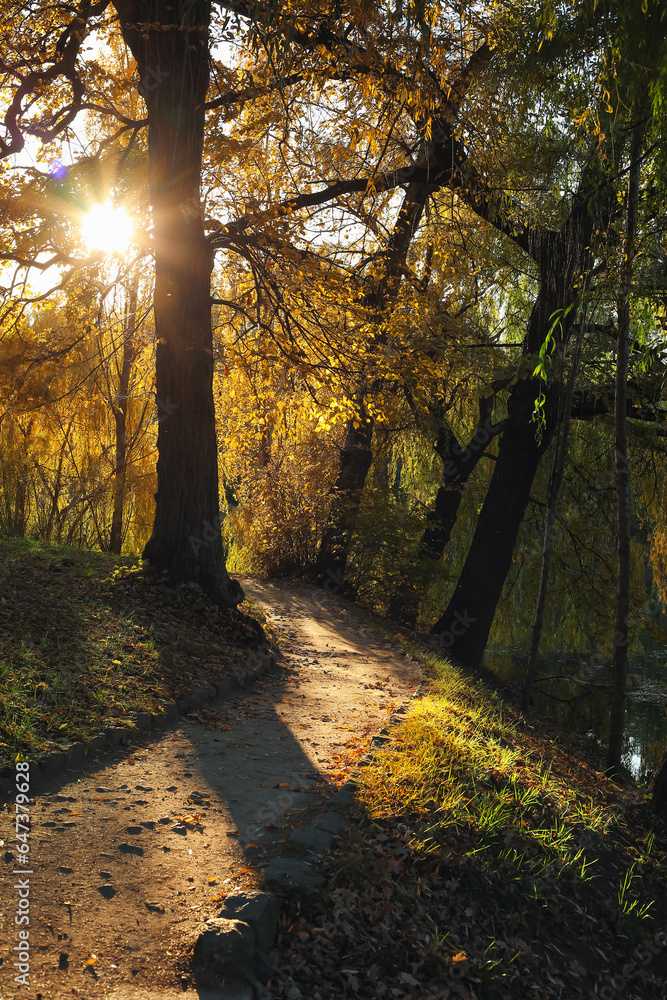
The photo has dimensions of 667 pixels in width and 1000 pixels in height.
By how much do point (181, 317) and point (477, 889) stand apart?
5.93 m

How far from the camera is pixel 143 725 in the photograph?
508cm

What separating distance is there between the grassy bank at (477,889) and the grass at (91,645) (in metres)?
1.80

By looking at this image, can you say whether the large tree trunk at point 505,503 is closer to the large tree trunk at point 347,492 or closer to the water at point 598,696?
the water at point 598,696

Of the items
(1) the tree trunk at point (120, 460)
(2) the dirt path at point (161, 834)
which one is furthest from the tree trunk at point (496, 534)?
(1) the tree trunk at point (120, 460)

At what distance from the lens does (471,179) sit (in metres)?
8.82

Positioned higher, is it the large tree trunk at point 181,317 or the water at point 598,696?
the large tree trunk at point 181,317

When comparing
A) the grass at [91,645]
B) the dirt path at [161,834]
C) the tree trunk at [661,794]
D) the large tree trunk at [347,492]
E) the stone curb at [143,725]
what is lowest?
the tree trunk at [661,794]

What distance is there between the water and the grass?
18.9ft

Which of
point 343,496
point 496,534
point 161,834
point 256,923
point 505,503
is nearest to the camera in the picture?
point 256,923

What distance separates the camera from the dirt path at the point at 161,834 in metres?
2.77

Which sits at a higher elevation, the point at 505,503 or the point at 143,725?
the point at 505,503

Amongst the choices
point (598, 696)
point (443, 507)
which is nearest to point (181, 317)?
point (443, 507)

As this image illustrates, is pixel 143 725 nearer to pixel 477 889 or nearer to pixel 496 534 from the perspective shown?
pixel 477 889

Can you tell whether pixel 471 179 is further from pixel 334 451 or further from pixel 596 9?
pixel 334 451
